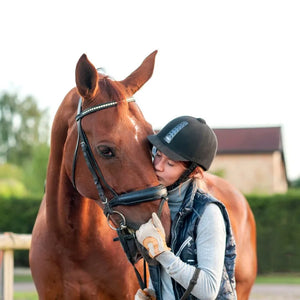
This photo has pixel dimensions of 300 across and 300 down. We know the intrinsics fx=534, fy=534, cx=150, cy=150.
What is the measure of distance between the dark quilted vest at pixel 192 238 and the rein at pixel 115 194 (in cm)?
13

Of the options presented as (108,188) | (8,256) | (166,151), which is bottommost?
(8,256)

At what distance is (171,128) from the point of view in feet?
9.45

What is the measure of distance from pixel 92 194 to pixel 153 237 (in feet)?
2.18

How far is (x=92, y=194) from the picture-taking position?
314cm

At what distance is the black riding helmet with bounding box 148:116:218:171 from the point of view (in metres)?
2.80

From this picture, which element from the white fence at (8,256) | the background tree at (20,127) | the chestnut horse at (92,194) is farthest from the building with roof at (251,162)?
the chestnut horse at (92,194)

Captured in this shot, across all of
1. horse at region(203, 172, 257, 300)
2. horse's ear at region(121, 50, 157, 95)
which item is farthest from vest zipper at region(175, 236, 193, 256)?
horse at region(203, 172, 257, 300)

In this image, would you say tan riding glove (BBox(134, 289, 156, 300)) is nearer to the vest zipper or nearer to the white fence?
the vest zipper

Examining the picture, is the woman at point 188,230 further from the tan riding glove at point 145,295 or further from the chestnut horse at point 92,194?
the chestnut horse at point 92,194

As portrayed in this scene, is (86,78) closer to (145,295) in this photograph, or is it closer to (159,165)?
(159,165)

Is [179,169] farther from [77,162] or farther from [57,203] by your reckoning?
[57,203]

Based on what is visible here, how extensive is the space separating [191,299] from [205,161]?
28.4 inches

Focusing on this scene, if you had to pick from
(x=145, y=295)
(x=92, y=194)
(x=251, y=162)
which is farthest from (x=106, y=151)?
(x=251, y=162)

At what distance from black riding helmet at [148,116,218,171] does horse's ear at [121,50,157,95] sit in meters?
0.52
